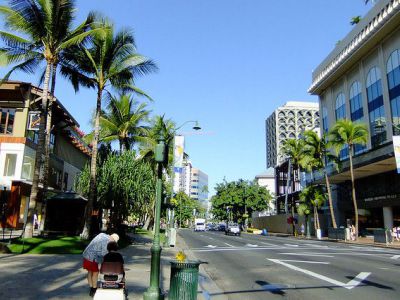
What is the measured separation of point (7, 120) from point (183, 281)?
28270 millimetres

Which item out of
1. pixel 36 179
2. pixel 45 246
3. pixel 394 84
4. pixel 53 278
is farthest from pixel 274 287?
pixel 394 84

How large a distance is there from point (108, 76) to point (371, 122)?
33.7 metres

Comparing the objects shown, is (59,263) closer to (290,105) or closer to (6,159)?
(6,159)

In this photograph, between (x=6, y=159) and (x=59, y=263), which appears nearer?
(x=59, y=263)

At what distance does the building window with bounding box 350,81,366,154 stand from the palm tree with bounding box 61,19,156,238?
32772mm

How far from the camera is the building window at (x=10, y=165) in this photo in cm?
3138

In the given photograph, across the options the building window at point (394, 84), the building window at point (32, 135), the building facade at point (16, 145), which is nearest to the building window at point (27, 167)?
the building facade at point (16, 145)

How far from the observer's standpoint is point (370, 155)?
132 ft

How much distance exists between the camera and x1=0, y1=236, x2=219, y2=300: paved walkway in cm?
920

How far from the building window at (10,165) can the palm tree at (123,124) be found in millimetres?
6771

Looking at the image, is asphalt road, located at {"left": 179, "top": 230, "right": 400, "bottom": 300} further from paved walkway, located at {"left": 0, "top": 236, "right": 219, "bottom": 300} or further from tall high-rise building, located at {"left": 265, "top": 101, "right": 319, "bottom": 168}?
tall high-rise building, located at {"left": 265, "top": 101, "right": 319, "bottom": 168}

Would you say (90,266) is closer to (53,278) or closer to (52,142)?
(53,278)

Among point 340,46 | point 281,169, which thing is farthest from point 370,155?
point 281,169

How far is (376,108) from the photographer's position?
45.5 meters
